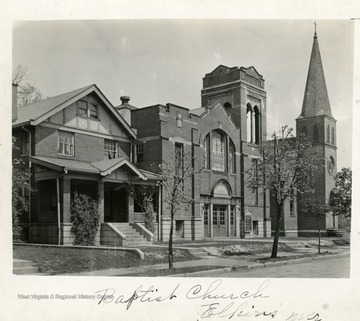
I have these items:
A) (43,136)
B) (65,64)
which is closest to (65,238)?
(43,136)

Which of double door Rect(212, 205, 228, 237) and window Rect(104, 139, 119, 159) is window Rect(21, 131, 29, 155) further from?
double door Rect(212, 205, 228, 237)

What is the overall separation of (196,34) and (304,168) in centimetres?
1037

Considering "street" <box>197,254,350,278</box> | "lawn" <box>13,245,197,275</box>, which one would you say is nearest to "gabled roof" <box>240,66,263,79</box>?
"lawn" <box>13,245,197,275</box>

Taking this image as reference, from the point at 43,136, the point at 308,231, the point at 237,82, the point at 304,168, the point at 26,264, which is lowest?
the point at 308,231

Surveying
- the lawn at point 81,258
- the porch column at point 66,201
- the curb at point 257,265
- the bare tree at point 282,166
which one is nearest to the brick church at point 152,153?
the porch column at point 66,201

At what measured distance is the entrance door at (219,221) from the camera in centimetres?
3144

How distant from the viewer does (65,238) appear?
2014 cm

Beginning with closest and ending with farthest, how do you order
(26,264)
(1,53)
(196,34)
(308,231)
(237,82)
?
(1,53) < (196,34) < (26,264) < (237,82) < (308,231)

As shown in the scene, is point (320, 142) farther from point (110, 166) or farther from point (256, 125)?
point (110, 166)

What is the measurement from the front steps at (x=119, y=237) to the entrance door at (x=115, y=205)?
2.00m

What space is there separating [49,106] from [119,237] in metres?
6.75

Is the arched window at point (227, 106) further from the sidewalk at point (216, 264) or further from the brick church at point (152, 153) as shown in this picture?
the sidewalk at point (216, 264)
